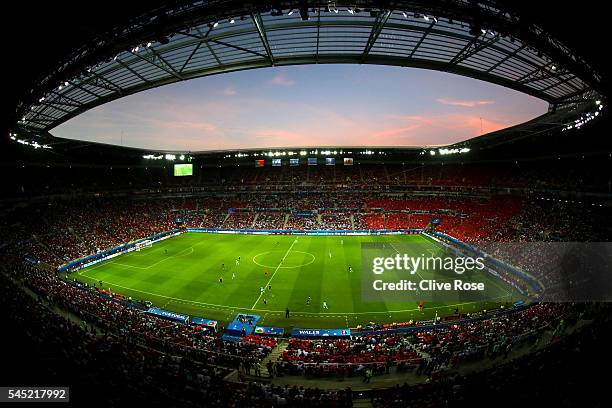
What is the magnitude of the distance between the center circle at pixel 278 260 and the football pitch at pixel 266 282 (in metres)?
0.06

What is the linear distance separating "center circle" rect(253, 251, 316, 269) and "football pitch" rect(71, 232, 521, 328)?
62 millimetres

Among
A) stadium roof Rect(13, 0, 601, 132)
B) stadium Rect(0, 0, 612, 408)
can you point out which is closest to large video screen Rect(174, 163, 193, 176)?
stadium Rect(0, 0, 612, 408)

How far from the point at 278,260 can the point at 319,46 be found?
1132 inches

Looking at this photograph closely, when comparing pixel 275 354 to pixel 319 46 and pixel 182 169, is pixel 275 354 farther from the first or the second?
pixel 182 169

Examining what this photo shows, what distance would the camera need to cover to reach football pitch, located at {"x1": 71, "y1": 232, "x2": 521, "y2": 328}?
2769cm

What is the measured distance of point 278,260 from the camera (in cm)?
4394

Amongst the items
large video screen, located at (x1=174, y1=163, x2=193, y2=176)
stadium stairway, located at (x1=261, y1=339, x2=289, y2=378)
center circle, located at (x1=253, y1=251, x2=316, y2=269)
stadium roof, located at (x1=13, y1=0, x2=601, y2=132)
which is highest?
stadium roof, located at (x1=13, y1=0, x2=601, y2=132)

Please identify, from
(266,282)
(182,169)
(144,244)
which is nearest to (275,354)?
(266,282)

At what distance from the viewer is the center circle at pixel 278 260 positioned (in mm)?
41562

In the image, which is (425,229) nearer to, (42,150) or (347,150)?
(347,150)

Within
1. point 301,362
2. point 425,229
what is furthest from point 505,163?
point 301,362

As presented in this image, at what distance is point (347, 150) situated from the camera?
85188mm

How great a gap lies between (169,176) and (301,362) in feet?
256

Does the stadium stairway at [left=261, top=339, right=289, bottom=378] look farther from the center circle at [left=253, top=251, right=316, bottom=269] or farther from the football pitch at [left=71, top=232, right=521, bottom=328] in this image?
the center circle at [left=253, top=251, right=316, bottom=269]
